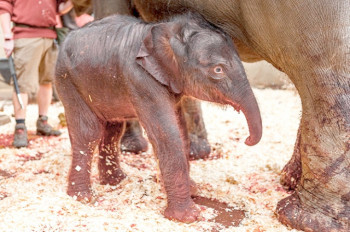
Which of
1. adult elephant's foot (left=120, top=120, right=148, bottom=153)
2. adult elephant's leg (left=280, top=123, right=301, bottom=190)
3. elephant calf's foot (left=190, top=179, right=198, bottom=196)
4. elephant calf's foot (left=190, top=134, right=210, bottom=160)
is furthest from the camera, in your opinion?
adult elephant's foot (left=120, top=120, right=148, bottom=153)

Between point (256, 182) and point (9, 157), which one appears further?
point (9, 157)

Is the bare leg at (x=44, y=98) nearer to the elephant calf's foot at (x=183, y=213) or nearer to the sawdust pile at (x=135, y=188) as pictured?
the sawdust pile at (x=135, y=188)

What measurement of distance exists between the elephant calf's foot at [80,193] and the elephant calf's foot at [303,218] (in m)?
1.03

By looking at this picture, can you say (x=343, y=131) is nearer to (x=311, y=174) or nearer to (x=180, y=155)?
(x=311, y=174)

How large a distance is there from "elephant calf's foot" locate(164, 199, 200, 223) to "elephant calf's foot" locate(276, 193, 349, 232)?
1.39 feet

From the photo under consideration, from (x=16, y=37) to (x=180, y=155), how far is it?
9.47 feet

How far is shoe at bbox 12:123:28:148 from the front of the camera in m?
4.61

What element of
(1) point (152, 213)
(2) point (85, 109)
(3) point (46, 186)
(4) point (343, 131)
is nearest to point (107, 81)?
(2) point (85, 109)

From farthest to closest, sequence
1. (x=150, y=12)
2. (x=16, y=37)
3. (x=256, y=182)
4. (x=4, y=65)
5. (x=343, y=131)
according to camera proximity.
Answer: (x=4, y=65) < (x=16, y=37) < (x=256, y=182) < (x=150, y=12) < (x=343, y=131)

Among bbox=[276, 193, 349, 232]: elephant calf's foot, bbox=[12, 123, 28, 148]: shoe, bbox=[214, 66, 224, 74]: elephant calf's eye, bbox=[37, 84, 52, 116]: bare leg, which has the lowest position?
bbox=[12, 123, 28, 148]: shoe

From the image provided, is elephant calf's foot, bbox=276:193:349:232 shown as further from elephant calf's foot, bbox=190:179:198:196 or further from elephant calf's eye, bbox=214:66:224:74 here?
elephant calf's eye, bbox=214:66:224:74

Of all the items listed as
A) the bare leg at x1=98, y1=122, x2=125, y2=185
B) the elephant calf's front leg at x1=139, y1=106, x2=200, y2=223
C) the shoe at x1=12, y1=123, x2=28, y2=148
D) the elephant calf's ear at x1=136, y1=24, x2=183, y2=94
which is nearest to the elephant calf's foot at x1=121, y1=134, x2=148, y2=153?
the bare leg at x1=98, y1=122, x2=125, y2=185

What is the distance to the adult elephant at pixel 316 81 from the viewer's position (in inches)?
87.6

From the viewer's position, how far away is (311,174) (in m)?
2.44
